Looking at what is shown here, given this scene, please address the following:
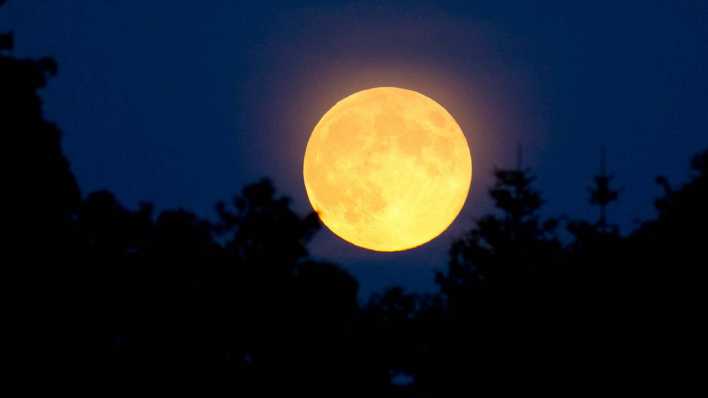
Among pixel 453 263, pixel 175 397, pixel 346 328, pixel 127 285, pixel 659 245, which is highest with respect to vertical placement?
pixel 453 263

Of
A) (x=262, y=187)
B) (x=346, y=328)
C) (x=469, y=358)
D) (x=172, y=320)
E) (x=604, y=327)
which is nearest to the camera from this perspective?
(x=604, y=327)

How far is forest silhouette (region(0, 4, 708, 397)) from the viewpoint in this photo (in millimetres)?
14906

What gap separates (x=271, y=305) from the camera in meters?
22.2

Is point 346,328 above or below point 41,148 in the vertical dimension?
above

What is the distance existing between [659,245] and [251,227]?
11735 mm

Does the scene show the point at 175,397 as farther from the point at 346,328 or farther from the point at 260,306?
the point at 346,328

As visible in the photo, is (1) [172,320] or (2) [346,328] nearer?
(1) [172,320]

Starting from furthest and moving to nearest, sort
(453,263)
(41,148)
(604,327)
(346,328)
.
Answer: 1. (453,263)
2. (346,328)
3. (604,327)
4. (41,148)

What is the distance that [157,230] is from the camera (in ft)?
69.9

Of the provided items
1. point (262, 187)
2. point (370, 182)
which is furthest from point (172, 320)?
point (262, 187)

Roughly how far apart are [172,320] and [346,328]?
18.9 feet

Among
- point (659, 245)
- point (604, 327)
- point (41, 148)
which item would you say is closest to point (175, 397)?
point (41, 148)

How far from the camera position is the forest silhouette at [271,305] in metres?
14.9

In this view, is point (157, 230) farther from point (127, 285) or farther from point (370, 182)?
point (370, 182)
